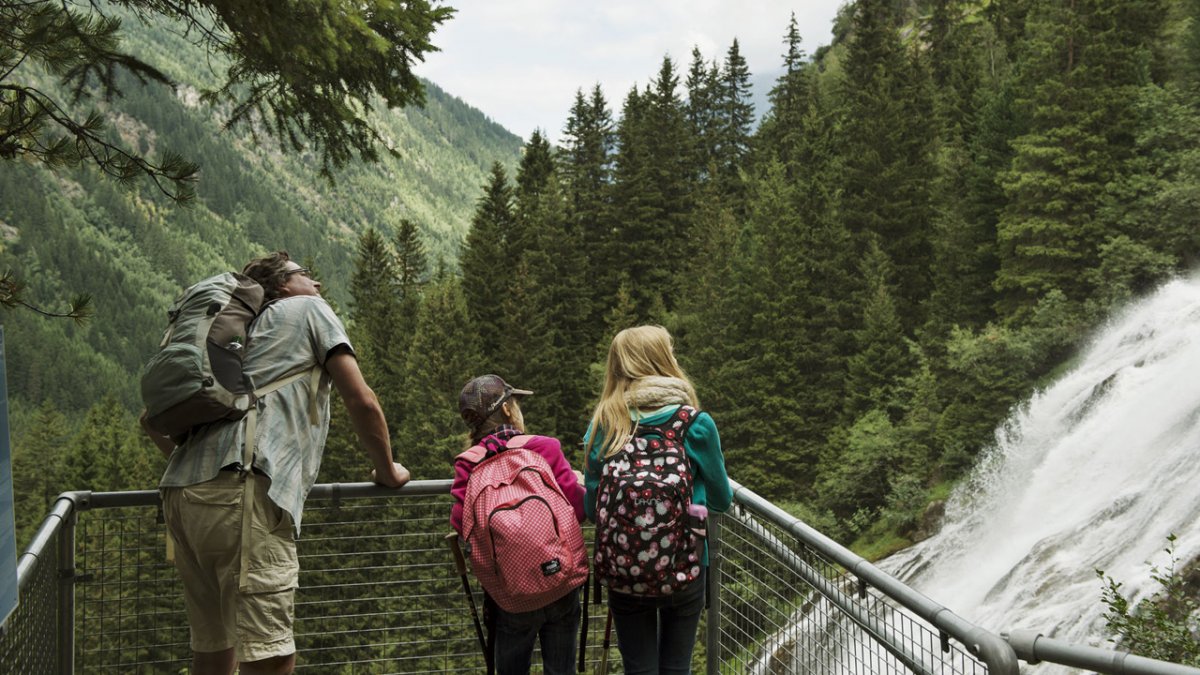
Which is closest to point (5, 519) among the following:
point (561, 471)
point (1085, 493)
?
point (561, 471)

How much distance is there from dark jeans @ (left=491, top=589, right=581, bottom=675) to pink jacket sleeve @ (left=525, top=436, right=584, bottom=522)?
0.30m

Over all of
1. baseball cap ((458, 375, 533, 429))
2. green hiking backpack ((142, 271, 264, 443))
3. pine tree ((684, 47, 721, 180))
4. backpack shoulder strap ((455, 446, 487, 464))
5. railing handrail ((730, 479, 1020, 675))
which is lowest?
railing handrail ((730, 479, 1020, 675))

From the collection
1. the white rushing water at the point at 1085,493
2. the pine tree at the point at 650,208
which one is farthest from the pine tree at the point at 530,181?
the white rushing water at the point at 1085,493

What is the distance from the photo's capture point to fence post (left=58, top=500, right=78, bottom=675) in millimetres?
3750

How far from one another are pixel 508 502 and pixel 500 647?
1.81ft

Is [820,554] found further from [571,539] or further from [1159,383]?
[1159,383]

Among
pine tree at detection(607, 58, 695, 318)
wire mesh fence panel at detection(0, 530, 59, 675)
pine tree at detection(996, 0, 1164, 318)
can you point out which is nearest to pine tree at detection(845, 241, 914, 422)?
pine tree at detection(996, 0, 1164, 318)

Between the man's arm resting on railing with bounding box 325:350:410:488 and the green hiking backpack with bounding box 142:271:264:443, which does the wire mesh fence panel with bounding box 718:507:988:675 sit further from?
the green hiking backpack with bounding box 142:271:264:443

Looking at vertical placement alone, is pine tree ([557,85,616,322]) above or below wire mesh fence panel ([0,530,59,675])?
above

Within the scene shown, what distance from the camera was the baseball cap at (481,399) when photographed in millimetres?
3514

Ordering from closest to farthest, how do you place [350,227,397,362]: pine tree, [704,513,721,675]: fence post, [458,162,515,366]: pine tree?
1. [704,513,721,675]: fence post
2. [458,162,515,366]: pine tree
3. [350,227,397,362]: pine tree

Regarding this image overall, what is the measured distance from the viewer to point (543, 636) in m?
3.50

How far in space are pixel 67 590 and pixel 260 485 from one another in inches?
47.8

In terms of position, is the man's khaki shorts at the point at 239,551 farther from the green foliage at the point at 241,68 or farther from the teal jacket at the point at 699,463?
the green foliage at the point at 241,68
